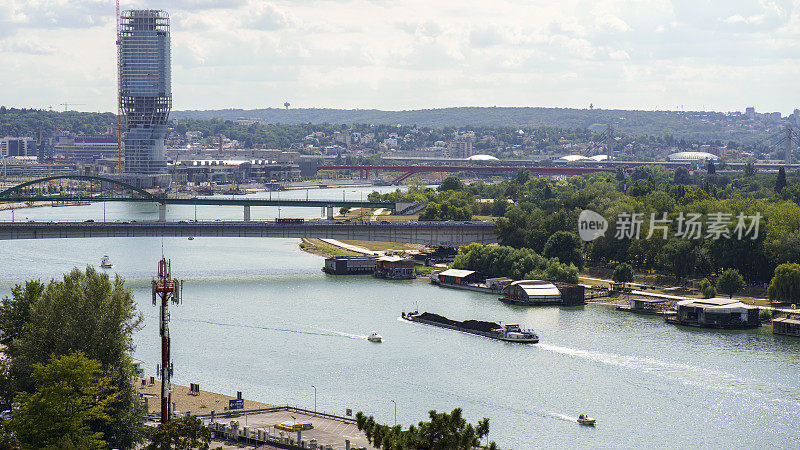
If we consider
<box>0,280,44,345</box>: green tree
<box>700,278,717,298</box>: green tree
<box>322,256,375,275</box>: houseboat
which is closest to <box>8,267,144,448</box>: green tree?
<box>0,280,44,345</box>: green tree

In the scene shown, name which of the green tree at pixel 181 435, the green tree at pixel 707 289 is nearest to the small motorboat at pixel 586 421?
the green tree at pixel 181 435

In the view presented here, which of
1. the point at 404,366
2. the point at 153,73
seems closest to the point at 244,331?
the point at 404,366

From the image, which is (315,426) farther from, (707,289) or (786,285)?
(786,285)

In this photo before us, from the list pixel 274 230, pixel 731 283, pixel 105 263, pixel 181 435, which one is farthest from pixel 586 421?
pixel 105 263

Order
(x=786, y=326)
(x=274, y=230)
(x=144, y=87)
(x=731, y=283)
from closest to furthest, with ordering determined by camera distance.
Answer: (x=786, y=326) → (x=731, y=283) → (x=274, y=230) → (x=144, y=87)

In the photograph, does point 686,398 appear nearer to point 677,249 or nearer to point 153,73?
point 677,249
